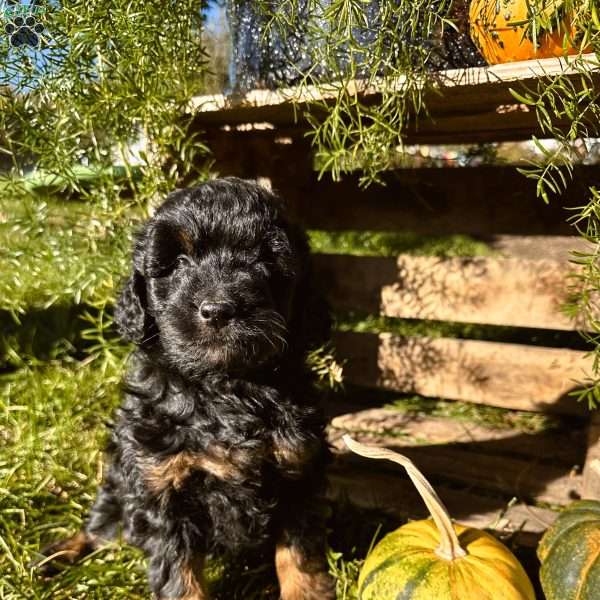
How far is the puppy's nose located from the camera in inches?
69.9

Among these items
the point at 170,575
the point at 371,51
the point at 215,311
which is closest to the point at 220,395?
the point at 215,311

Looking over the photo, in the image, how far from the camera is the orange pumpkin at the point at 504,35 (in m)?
1.82

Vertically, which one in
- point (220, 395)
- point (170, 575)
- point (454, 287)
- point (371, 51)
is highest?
point (371, 51)

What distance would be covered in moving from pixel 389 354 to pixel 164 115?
169 centimetres

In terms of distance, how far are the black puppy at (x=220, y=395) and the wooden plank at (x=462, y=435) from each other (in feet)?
3.84

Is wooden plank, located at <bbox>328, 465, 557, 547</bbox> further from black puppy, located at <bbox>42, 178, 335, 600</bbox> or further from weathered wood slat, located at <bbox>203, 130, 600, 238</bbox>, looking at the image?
weathered wood slat, located at <bbox>203, 130, 600, 238</bbox>

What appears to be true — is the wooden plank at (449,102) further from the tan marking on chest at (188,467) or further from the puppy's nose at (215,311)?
the tan marking on chest at (188,467)

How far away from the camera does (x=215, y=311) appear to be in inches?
69.9

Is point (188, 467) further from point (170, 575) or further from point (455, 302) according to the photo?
point (455, 302)


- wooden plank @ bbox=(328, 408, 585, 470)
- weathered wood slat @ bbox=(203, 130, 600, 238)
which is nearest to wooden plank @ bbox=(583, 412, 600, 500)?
wooden plank @ bbox=(328, 408, 585, 470)

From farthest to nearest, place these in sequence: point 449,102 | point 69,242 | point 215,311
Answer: point 69,242 < point 449,102 < point 215,311

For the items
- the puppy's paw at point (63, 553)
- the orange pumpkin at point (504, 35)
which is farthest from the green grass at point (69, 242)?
the orange pumpkin at point (504, 35)

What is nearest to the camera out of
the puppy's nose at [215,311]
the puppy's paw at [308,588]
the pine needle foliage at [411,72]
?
the pine needle foliage at [411,72]

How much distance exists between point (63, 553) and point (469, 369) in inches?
80.3
